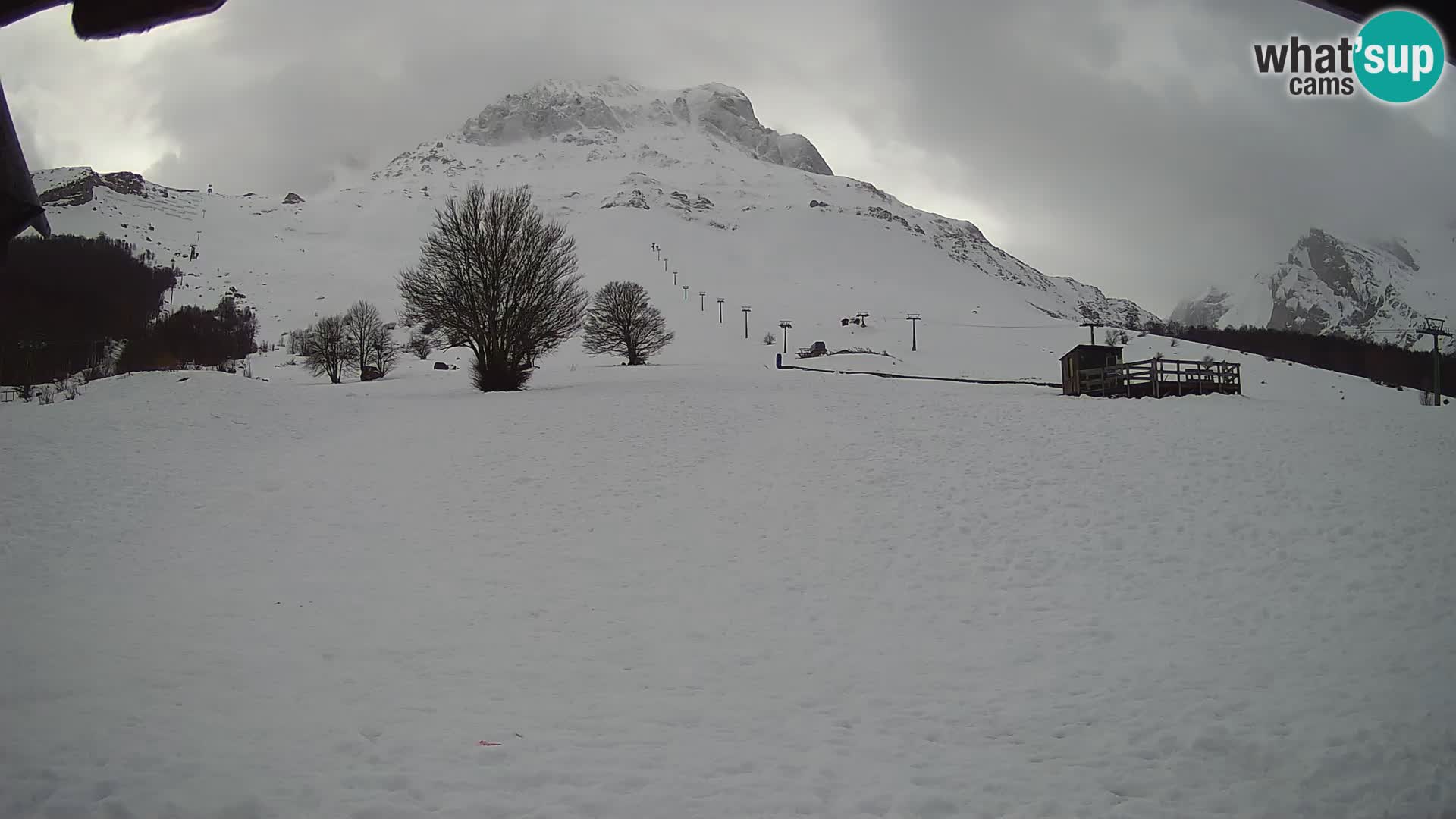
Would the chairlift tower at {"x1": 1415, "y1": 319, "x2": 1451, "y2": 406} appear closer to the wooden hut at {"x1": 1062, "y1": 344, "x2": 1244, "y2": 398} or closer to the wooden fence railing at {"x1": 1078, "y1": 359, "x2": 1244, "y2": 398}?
the wooden hut at {"x1": 1062, "y1": 344, "x2": 1244, "y2": 398}

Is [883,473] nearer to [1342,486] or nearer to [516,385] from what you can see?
[1342,486]

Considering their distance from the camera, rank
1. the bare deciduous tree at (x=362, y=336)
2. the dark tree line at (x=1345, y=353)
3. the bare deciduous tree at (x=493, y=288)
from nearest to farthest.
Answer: the bare deciduous tree at (x=493, y=288)
the dark tree line at (x=1345, y=353)
the bare deciduous tree at (x=362, y=336)

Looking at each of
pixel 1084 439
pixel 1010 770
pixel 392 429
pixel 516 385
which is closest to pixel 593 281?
pixel 516 385

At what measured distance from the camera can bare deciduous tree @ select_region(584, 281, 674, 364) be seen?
54250mm

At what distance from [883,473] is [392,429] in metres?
15.9

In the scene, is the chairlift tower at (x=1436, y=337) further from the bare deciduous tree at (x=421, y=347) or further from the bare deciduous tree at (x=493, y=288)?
the bare deciduous tree at (x=421, y=347)

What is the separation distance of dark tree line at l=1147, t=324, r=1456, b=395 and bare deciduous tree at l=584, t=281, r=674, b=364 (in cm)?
5153

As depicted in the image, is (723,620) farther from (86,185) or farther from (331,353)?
(86,185)

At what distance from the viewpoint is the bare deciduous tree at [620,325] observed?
2136 inches

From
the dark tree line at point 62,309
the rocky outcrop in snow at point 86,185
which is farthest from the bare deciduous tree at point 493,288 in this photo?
the rocky outcrop in snow at point 86,185

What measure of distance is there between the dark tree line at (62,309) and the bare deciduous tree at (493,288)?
9928mm

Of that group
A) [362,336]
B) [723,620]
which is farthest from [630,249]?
[723,620]

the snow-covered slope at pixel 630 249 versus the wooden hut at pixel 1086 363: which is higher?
the snow-covered slope at pixel 630 249

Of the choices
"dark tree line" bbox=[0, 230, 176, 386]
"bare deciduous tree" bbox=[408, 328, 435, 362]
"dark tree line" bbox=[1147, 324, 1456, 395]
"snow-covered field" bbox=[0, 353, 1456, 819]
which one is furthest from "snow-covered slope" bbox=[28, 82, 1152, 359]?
"snow-covered field" bbox=[0, 353, 1456, 819]
